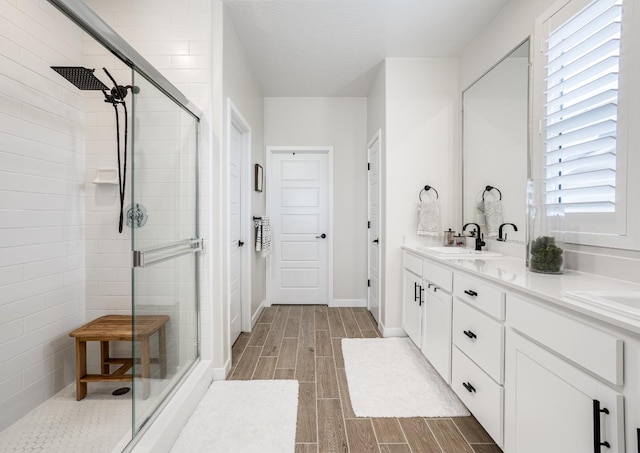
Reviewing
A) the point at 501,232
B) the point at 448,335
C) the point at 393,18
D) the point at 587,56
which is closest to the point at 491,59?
the point at 393,18

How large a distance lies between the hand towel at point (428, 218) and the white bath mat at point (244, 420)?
1745 millimetres

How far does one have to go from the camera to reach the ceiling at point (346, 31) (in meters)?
2.34

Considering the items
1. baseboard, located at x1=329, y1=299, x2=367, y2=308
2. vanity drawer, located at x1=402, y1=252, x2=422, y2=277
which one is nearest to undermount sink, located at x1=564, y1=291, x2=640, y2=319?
vanity drawer, located at x1=402, y1=252, x2=422, y2=277

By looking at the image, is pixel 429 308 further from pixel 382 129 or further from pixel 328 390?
pixel 382 129

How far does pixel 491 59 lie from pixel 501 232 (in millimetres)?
1406

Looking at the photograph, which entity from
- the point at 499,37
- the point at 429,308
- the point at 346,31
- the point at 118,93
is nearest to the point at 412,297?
the point at 429,308

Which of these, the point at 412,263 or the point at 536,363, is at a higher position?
the point at 412,263

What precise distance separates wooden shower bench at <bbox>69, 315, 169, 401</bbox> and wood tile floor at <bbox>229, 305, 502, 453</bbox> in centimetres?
77

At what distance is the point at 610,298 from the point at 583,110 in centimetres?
101

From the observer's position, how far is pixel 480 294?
1621 millimetres

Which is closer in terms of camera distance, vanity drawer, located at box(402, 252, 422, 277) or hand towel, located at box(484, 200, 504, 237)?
hand towel, located at box(484, 200, 504, 237)

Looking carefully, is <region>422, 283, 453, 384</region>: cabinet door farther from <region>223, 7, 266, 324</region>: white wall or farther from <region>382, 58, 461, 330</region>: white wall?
<region>223, 7, 266, 324</region>: white wall

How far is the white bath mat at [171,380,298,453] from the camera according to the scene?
160cm

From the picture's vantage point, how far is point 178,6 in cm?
213
